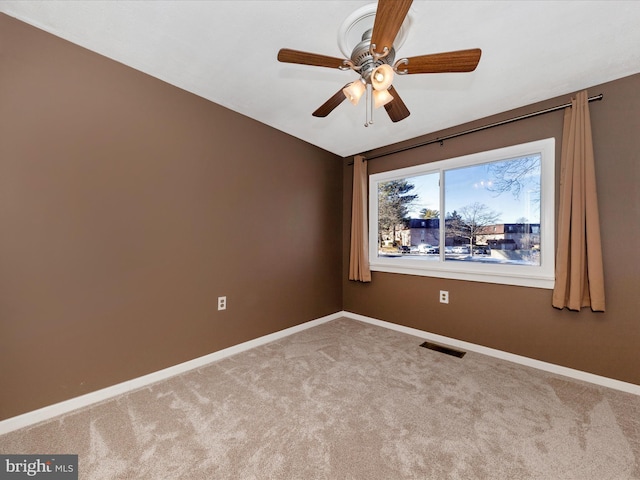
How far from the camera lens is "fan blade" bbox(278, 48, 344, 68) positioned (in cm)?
138

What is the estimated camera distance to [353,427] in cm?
158

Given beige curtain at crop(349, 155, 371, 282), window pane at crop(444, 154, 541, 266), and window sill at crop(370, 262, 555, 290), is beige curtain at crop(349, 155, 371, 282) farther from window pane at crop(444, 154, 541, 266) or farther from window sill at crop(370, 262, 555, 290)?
window pane at crop(444, 154, 541, 266)

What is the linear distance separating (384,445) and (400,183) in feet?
9.35

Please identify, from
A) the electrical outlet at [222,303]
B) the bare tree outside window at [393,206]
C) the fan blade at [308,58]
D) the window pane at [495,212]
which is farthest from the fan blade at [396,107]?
the electrical outlet at [222,303]

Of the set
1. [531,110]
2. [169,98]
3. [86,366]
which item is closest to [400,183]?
[531,110]

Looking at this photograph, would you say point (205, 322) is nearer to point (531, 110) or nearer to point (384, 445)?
point (384, 445)

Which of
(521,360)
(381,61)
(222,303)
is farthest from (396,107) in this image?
(521,360)

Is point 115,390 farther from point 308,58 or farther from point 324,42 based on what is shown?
point 324,42

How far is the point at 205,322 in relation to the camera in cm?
240

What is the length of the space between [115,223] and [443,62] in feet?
7.58

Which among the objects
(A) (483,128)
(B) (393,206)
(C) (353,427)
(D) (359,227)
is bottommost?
(C) (353,427)

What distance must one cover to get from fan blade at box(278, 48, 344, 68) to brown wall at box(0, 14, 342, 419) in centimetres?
130

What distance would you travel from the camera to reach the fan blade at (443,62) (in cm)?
132

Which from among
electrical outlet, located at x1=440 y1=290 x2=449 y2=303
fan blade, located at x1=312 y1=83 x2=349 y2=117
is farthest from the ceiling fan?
electrical outlet, located at x1=440 y1=290 x2=449 y2=303
